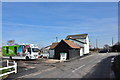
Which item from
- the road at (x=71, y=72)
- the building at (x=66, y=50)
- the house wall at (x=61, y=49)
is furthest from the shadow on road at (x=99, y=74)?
the house wall at (x=61, y=49)

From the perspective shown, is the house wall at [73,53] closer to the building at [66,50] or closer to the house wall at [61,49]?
the building at [66,50]

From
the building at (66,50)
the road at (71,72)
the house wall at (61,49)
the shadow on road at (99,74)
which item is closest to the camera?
the shadow on road at (99,74)

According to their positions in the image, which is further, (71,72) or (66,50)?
(66,50)

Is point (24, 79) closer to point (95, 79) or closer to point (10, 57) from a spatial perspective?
point (95, 79)

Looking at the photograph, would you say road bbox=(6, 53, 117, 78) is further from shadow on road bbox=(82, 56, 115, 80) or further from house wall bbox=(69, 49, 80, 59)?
house wall bbox=(69, 49, 80, 59)

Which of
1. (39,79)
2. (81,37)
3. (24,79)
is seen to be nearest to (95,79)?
(39,79)

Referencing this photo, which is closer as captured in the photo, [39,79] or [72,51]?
[39,79]

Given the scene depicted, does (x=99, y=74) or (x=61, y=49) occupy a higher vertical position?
(x=61, y=49)

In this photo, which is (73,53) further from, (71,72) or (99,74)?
(99,74)

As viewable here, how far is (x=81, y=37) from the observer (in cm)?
5294

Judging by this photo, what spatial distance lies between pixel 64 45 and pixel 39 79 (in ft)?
86.5

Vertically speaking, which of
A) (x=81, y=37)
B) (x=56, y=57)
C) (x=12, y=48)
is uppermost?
(x=81, y=37)

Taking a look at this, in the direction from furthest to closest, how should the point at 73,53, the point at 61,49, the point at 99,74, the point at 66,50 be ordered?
the point at 73,53, the point at 61,49, the point at 66,50, the point at 99,74

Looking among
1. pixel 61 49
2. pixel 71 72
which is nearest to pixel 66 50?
pixel 61 49
